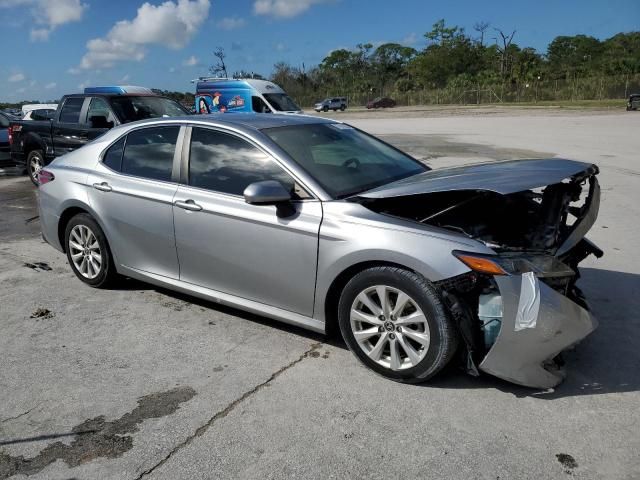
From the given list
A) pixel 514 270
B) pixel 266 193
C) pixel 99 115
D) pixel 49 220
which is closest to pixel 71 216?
pixel 49 220

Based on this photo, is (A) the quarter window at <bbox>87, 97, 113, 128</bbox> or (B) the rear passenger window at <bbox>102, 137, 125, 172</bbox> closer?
(B) the rear passenger window at <bbox>102, 137, 125, 172</bbox>

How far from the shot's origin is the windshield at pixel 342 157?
399 cm

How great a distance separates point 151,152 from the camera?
15.5 feet

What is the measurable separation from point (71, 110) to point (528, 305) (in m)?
9.96

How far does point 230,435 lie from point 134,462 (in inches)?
19.2

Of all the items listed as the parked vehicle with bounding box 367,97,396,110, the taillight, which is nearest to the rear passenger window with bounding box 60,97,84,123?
the taillight

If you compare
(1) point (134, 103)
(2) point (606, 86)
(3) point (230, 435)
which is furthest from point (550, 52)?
(3) point (230, 435)

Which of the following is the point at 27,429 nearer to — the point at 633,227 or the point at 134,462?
the point at 134,462

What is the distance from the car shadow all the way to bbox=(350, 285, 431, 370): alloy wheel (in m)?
0.23

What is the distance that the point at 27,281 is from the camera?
5.60 meters

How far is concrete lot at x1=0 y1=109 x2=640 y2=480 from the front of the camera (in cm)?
274

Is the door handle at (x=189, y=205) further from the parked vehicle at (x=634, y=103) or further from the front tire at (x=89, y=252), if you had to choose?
the parked vehicle at (x=634, y=103)

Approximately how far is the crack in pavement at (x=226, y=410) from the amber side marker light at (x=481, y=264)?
4.37 ft

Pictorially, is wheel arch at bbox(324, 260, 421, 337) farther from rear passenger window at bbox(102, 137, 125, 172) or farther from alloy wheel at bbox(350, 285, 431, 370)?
rear passenger window at bbox(102, 137, 125, 172)
